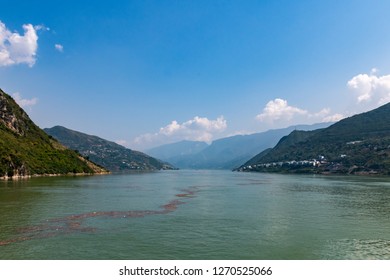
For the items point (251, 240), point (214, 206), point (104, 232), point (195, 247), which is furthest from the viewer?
point (214, 206)

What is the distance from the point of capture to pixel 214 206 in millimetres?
77312

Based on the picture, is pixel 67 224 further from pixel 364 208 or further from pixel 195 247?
pixel 364 208

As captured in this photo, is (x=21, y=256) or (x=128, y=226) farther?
(x=128, y=226)

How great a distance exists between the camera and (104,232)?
4772 centimetres

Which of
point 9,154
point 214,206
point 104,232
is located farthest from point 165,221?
point 9,154

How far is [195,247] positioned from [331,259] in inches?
593

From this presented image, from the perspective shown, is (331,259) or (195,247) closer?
(331,259)

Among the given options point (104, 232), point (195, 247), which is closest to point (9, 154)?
point (104, 232)

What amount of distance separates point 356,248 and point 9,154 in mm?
192531

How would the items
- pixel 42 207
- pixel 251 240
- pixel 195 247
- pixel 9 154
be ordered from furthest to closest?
1. pixel 9 154
2. pixel 42 207
3. pixel 251 240
4. pixel 195 247

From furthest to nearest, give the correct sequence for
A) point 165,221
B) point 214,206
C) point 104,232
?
point 214,206 → point 165,221 → point 104,232
